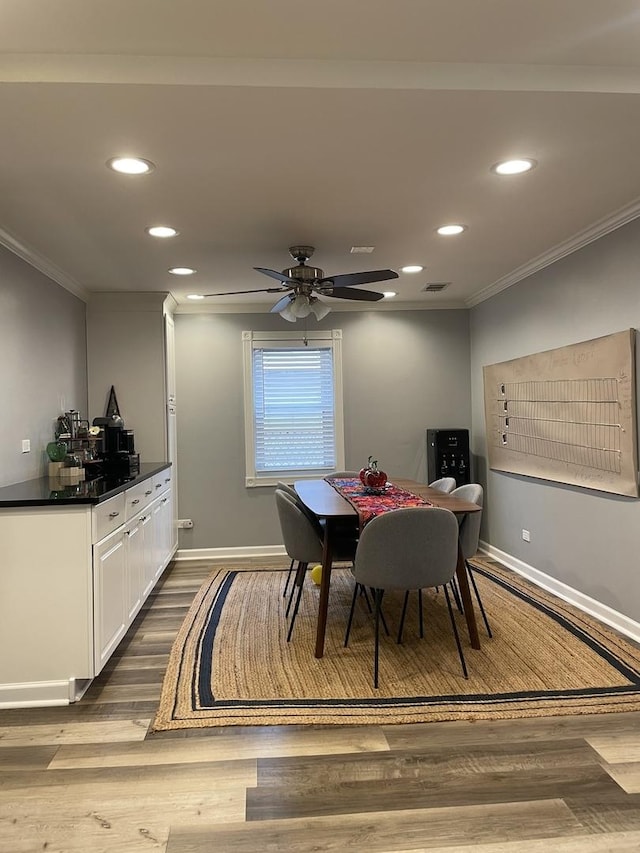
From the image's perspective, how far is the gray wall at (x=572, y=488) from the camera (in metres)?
3.43

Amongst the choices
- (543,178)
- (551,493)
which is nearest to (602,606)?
(551,493)

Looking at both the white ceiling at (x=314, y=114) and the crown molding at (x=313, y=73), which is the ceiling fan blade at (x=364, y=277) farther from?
the crown molding at (x=313, y=73)

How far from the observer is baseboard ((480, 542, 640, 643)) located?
3.47m

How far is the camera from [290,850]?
181cm

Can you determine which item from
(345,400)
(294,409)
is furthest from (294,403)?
(345,400)

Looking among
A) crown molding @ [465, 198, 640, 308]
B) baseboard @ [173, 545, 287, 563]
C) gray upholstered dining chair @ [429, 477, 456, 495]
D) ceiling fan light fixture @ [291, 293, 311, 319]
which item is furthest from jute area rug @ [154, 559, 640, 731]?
crown molding @ [465, 198, 640, 308]

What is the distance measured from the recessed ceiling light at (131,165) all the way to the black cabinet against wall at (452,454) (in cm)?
381

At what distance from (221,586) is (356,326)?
283cm

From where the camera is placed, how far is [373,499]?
3627 mm

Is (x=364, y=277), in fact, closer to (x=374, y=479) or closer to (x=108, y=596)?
(x=374, y=479)

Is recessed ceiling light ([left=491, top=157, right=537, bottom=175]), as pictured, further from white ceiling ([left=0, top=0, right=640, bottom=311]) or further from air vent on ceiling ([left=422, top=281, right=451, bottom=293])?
air vent on ceiling ([left=422, top=281, right=451, bottom=293])

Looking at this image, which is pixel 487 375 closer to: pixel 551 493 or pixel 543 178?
pixel 551 493

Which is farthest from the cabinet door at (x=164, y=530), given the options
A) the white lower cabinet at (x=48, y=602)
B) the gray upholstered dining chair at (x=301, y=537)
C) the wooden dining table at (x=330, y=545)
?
the white lower cabinet at (x=48, y=602)

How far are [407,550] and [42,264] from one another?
3.09 meters
